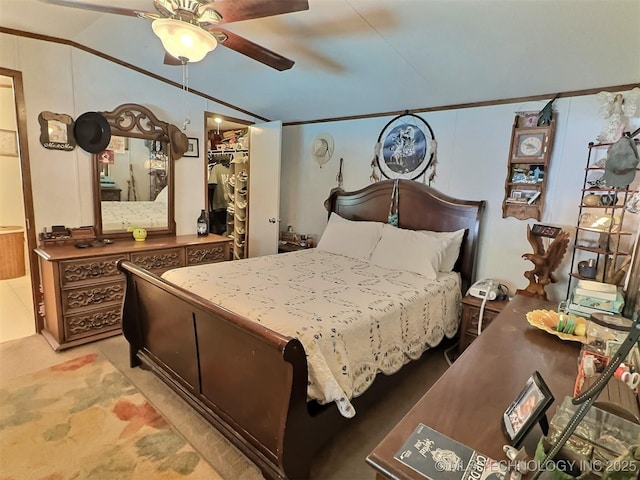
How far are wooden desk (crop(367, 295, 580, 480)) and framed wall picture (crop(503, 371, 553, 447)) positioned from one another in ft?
0.12

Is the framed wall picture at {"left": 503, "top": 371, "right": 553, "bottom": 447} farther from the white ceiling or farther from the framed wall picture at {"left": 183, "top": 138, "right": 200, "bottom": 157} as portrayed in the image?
the framed wall picture at {"left": 183, "top": 138, "right": 200, "bottom": 157}

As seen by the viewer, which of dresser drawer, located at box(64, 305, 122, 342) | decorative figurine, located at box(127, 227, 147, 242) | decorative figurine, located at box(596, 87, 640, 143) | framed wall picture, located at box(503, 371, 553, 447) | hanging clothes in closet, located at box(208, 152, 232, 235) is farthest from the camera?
hanging clothes in closet, located at box(208, 152, 232, 235)

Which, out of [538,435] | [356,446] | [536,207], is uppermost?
[536,207]

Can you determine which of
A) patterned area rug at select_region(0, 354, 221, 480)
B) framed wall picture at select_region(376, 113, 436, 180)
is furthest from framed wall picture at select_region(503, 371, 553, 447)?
framed wall picture at select_region(376, 113, 436, 180)

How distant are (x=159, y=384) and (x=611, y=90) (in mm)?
3773

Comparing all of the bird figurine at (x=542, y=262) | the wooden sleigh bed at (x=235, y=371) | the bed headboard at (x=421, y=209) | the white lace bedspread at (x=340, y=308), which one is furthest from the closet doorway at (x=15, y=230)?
the bird figurine at (x=542, y=262)

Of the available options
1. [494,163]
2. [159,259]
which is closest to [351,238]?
[494,163]

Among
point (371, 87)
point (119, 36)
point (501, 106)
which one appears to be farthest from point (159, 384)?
point (501, 106)

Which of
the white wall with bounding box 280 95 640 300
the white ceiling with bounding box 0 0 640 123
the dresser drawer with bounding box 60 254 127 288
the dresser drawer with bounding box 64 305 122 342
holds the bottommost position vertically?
the dresser drawer with bounding box 64 305 122 342

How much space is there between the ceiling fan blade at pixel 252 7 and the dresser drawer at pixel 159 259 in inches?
87.8

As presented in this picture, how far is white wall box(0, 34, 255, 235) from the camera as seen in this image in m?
2.73

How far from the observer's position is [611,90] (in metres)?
2.33

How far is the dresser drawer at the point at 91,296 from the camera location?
2713 mm

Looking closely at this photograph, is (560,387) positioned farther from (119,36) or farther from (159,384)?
(119,36)
